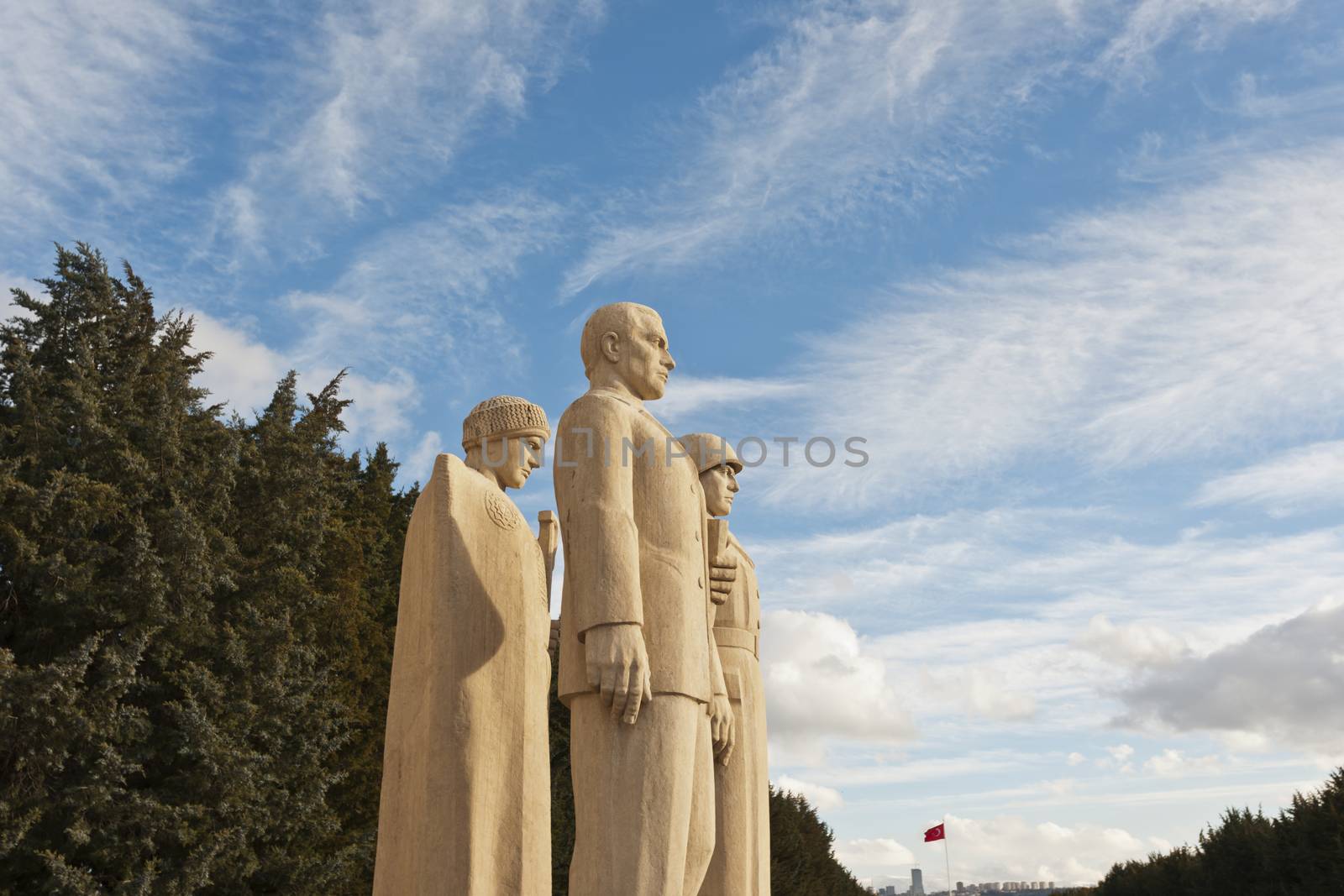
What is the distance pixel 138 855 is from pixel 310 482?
24.1ft

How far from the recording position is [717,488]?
A: 31.4 feet

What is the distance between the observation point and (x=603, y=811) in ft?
21.1

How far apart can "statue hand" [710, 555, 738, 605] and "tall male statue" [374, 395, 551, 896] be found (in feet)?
5.69

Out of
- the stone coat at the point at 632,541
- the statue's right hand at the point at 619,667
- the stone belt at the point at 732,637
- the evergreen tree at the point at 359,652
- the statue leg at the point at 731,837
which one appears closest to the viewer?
the statue's right hand at the point at 619,667

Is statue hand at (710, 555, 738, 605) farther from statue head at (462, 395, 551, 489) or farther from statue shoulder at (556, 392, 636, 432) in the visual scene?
statue shoulder at (556, 392, 636, 432)

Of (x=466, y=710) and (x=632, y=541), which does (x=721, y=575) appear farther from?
(x=466, y=710)

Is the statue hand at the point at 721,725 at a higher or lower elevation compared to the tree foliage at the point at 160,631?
lower

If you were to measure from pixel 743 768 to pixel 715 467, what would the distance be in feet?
7.35

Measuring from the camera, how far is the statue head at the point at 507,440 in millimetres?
7883

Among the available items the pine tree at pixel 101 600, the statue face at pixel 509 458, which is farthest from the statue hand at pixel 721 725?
the pine tree at pixel 101 600

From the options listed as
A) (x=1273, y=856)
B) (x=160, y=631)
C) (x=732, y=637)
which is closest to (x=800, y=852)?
(x=1273, y=856)

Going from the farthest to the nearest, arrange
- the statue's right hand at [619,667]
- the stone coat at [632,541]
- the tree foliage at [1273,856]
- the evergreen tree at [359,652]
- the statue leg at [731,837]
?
the tree foliage at [1273,856] < the evergreen tree at [359,652] < the statue leg at [731,837] < the stone coat at [632,541] < the statue's right hand at [619,667]

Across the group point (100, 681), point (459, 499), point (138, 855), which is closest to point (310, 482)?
point (100, 681)

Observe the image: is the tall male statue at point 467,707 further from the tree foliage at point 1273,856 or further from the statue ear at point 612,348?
the tree foliage at point 1273,856
